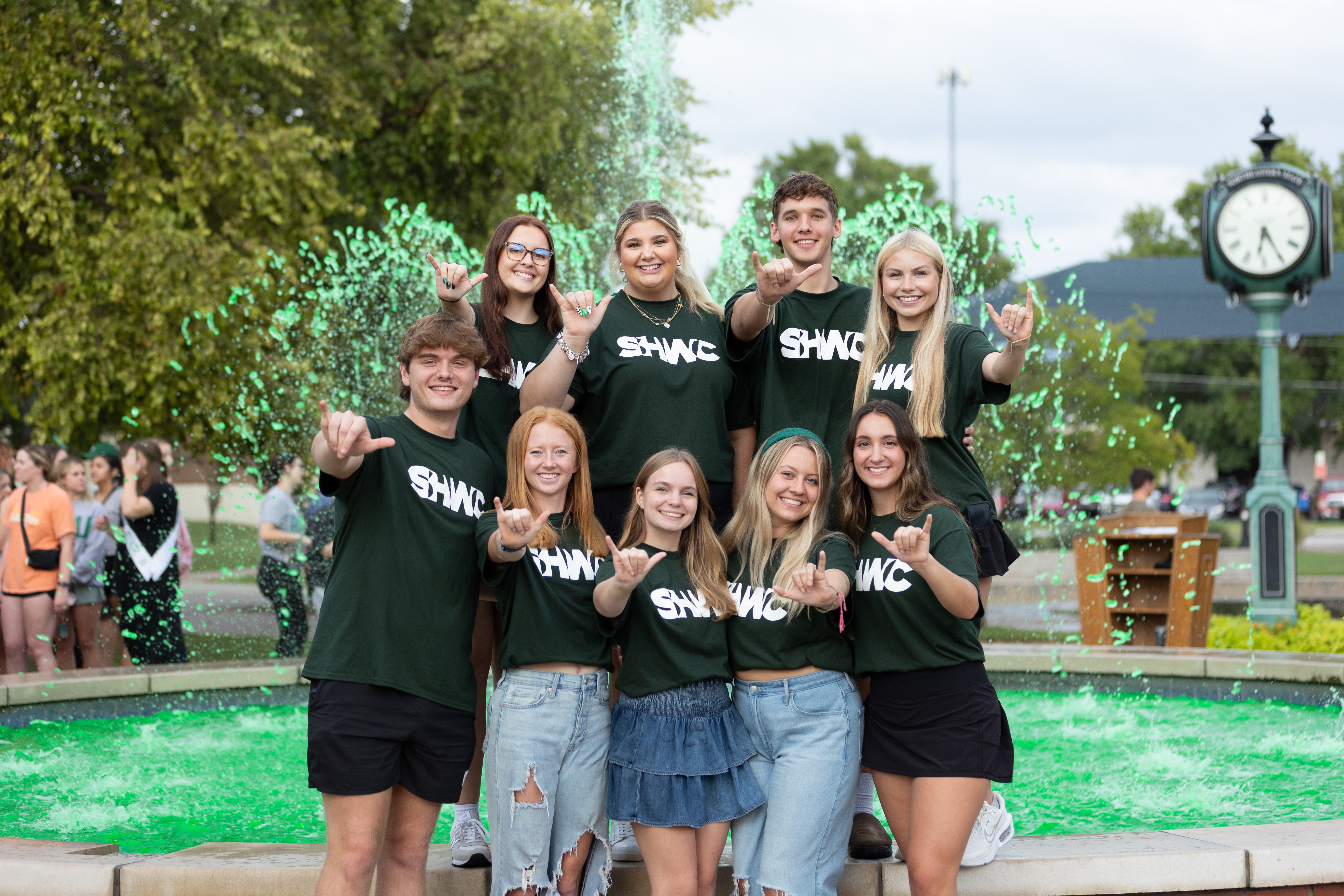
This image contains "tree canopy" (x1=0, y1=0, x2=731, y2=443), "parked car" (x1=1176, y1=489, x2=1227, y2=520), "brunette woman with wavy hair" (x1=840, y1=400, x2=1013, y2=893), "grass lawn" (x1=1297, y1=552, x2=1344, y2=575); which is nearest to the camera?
"brunette woman with wavy hair" (x1=840, y1=400, x2=1013, y2=893)

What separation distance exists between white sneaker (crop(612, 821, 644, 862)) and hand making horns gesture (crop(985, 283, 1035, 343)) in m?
1.85

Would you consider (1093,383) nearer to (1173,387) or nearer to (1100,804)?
(1100,804)

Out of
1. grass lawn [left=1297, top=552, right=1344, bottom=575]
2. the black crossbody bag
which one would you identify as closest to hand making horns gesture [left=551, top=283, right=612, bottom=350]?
the black crossbody bag

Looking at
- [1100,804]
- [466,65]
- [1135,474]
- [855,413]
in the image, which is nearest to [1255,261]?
[1135,474]

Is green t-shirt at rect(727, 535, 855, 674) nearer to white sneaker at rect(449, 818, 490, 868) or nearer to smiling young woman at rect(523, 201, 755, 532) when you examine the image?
smiling young woman at rect(523, 201, 755, 532)

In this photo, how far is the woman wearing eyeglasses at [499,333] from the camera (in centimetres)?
385

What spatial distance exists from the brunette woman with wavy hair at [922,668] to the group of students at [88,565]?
6.23m

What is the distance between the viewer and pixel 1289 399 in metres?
45.8

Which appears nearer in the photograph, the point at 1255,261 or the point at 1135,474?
the point at 1255,261

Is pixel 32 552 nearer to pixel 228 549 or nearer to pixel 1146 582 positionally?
pixel 1146 582

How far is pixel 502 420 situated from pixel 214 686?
4540mm

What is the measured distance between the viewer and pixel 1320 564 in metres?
22.3

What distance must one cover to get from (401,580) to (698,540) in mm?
878

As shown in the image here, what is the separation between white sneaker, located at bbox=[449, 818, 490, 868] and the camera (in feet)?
11.8
